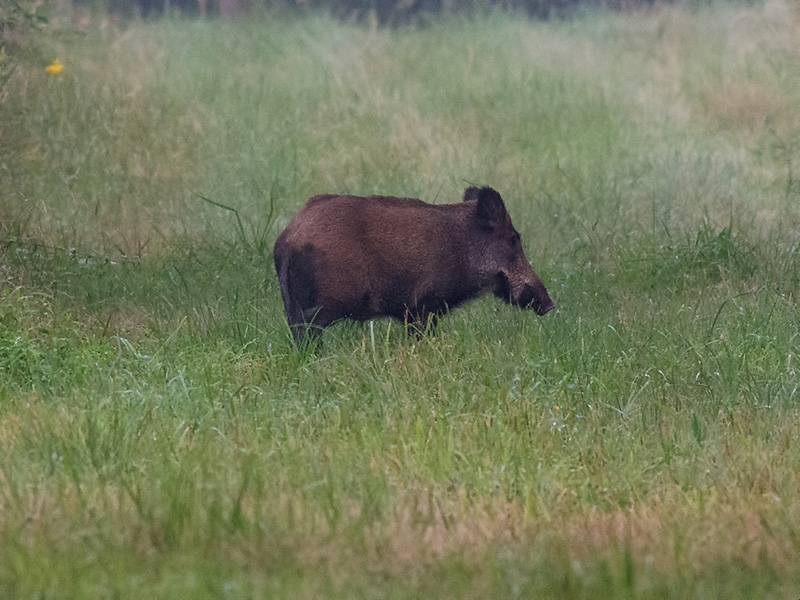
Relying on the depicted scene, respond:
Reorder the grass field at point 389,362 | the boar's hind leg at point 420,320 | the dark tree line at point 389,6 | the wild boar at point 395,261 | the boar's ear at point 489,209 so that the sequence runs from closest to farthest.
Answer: the grass field at point 389,362 → the wild boar at point 395,261 → the boar's hind leg at point 420,320 → the boar's ear at point 489,209 → the dark tree line at point 389,6

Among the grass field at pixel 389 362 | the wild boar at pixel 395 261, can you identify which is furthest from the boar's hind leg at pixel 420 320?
the grass field at pixel 389 362

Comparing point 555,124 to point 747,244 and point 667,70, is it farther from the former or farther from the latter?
point 747,244

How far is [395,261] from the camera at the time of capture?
19.2ft

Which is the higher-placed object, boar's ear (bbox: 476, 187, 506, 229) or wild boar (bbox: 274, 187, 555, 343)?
boar's ear (bbox: 476, 187, 506, 229)

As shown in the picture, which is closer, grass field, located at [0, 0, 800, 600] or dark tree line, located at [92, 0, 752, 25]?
grass field, located at [0, 0, 800, 600]

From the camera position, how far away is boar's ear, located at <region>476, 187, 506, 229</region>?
6.23 meters

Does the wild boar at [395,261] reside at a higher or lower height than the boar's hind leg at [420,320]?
higher

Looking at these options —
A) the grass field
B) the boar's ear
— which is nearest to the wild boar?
the boar's ear

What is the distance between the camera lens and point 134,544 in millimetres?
3594

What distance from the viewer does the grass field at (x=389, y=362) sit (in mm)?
3547

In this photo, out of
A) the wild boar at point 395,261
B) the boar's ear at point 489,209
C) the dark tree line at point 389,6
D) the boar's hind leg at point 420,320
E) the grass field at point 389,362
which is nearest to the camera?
the grass field at point 389,362

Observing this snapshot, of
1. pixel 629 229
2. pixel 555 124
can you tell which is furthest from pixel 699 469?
pixel 555 124

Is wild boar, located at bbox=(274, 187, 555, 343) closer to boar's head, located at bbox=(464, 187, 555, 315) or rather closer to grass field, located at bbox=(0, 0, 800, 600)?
boar's head, located at bbox=(464, 187, 555, 315)

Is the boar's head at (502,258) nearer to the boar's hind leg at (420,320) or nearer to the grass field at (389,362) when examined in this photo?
the grass field at (389,362)
